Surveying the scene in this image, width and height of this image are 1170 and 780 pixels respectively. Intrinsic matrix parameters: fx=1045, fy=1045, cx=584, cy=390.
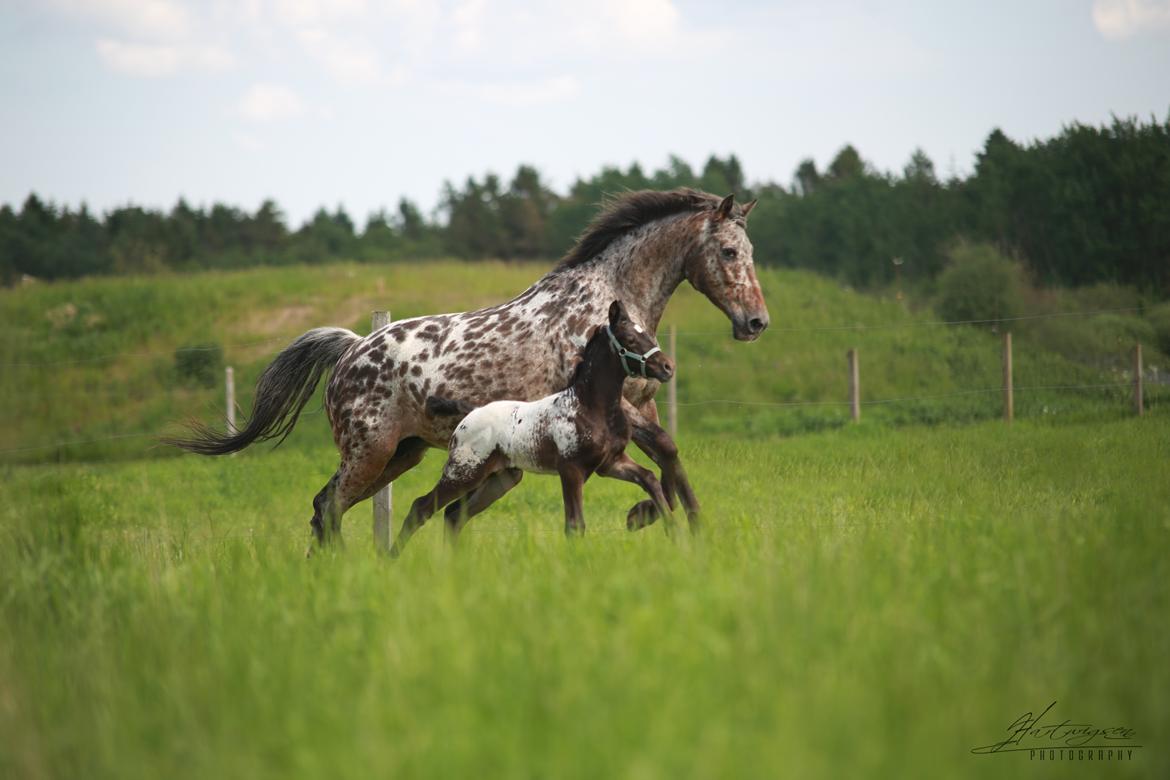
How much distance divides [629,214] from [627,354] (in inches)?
61.2

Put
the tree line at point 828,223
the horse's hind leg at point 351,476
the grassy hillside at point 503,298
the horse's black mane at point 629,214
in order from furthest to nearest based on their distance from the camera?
the tree line at point 828,223 → the grassy hillside at point 503,298 → the horse's hind leg at point 351,476 → the horse's black mane at point 629,214

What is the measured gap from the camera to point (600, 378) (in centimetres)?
598

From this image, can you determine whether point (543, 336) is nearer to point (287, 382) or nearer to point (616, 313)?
point (616, 313)

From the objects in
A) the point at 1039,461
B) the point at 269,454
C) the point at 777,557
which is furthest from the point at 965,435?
the point at 269,454

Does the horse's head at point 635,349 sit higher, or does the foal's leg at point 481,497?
the horse's head at point 635,349

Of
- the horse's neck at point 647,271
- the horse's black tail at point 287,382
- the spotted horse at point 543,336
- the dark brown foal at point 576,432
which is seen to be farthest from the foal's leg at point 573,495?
the horse's black tail at point 287,382

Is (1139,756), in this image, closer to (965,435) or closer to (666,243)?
(666,243)

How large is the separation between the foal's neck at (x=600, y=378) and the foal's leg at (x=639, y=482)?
37cm

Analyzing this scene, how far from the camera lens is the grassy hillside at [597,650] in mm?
2715

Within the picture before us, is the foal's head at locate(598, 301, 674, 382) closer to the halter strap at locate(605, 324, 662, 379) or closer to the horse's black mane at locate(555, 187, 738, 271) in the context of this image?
the halter strap at locate(605, 324, 662, 379)

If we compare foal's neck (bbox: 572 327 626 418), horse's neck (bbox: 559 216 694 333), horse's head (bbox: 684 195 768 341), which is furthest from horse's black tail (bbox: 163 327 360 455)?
horse's head (bbox: 684 195 768 341)

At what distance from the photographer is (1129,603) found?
12.1ft

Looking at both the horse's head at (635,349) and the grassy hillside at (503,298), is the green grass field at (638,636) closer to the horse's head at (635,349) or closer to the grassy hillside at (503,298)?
the horse's head at (635,349)

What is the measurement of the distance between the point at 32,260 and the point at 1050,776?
58794 millimetres
